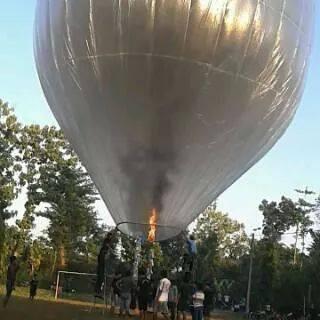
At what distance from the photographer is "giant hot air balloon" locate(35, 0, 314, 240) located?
35.3 ft

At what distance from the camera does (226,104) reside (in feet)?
37.3

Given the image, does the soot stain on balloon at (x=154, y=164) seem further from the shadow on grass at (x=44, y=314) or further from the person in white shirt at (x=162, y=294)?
the shadow on grass at (x=44, y=314)

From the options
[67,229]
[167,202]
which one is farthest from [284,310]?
[167,202]

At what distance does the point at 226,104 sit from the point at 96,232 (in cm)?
3828

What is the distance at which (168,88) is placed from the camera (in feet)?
35.8

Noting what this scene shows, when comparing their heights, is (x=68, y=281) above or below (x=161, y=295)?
above

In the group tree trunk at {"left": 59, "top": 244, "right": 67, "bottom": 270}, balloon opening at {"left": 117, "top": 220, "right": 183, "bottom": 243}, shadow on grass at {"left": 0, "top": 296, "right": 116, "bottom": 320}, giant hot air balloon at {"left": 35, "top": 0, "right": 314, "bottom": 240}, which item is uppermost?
giant hot air balloon at {"left": 35, "top": 0, "right": 314, "bottom": 240}

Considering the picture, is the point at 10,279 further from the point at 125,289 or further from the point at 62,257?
the point at 62,257

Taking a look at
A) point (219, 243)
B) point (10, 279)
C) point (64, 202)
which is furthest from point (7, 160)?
point (219, 243)

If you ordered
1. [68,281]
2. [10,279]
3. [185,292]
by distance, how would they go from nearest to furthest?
[185,292]
[10,279]
[68,281]

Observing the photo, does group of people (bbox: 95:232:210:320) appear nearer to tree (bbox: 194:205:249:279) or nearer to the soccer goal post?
the soccer goal post

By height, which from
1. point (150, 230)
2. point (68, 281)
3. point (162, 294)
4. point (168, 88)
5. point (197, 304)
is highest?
point (168, 88)

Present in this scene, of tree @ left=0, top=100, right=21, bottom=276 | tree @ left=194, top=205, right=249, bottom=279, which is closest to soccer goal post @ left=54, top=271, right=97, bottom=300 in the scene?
tree @ left=0, top=100, right=21, bottom=276

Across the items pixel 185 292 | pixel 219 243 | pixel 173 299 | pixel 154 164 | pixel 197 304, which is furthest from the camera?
pixel 219 243
